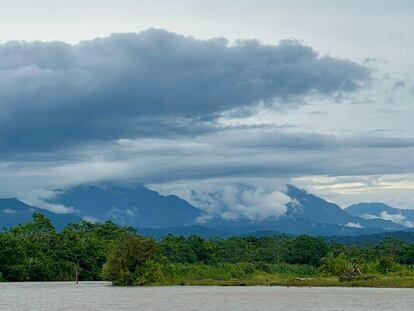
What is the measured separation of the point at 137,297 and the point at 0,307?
40.5 ft

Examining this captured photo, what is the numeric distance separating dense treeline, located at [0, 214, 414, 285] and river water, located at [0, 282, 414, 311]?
12.5 metres

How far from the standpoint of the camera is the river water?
5347 cm

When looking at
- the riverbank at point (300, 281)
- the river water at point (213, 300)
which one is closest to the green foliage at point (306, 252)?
the riverbank at point (300, 281)

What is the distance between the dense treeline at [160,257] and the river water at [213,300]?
12460mm

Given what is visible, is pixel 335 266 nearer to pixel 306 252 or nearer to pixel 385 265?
pixel 385 265

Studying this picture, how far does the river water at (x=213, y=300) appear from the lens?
53.5 metres

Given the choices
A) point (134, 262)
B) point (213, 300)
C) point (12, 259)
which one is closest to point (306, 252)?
point (134, 262)

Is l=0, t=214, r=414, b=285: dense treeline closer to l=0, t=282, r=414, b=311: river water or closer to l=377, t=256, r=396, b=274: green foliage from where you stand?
l=377, t=256, r=396, b=274: green foliage

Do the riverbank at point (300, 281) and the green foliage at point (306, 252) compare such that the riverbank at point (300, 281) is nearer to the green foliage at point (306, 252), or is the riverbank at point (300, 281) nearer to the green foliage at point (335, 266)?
the green foliage at point (335, 266)

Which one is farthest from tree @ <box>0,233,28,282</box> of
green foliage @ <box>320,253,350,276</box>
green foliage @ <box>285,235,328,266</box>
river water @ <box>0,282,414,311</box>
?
green foliage @ <box>320,253,350,276</box>

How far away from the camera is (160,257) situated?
291 ft

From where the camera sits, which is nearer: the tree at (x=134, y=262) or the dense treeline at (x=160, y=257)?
the tree at (x=134, y=262)

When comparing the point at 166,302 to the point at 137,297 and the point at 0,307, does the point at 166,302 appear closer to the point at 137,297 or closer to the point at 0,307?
the point at 137,297

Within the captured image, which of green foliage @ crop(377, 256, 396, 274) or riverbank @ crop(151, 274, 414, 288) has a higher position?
green foliage @ crop(377, 256, 396, 274)
